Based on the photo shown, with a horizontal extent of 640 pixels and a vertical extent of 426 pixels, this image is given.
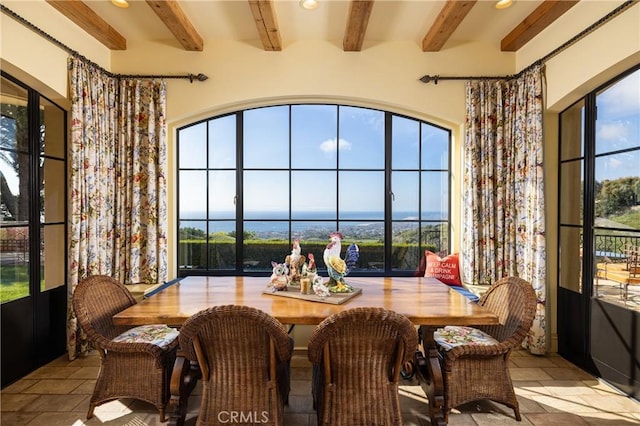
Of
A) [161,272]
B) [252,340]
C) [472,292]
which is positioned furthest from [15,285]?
[472,292]

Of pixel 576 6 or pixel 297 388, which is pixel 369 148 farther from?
pixel 297 388

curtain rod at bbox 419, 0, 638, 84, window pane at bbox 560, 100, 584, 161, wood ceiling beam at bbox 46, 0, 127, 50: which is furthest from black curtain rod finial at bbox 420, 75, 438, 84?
wood ceiling beam at bbox 46, 0, 127, 50

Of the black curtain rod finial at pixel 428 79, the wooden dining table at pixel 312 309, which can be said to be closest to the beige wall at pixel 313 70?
the black curtain rod finial at pixel 428 79

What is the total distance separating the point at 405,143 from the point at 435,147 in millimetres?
330

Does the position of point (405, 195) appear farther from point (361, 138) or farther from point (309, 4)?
point (309, 4)

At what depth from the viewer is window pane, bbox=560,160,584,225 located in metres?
3.09

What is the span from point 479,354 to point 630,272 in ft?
4.70

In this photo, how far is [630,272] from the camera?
262cm

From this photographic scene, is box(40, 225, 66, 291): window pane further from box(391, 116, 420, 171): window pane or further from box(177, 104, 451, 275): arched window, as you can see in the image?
box(391, 116, 420, 171): window pane

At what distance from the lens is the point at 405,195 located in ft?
12.6

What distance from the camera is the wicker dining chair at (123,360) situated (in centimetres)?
221

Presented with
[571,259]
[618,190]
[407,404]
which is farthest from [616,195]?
[407,404]

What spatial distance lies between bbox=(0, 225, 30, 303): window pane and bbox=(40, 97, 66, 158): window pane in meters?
0.75

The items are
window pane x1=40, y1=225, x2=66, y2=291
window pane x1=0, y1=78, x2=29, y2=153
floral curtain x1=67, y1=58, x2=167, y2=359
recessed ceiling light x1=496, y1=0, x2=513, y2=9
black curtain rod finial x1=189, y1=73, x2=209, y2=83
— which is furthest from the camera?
black curtain rod finial x1=189, y1=73, x2=209, y2=83
